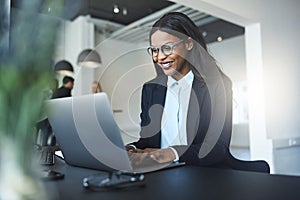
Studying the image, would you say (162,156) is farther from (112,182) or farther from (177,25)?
(177,25)

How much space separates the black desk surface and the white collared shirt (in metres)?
0.54

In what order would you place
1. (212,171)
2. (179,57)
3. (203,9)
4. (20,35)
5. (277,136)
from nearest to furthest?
1. (20,35)
2. (212,171)
3. (179,57)
4. (203,9)
5. (277,136)

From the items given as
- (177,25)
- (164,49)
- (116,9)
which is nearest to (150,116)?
(164,49)

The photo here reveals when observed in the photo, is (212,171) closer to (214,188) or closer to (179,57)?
(214,188)

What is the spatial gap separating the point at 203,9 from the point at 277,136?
172cm

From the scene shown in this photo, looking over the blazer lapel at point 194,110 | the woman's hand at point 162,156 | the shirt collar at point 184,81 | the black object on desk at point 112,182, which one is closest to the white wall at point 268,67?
the shirt collar at point 184,81

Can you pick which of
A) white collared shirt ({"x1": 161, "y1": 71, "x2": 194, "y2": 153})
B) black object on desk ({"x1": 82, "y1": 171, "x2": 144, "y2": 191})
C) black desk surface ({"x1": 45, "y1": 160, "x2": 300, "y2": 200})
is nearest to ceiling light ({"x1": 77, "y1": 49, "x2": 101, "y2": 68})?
white collared shirt ({"x1": 161, "y1": 71, "x2": 194, "y2": 153})

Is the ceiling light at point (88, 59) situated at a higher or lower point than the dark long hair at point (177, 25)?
higher

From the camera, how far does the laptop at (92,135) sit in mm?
780

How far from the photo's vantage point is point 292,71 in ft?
12.7

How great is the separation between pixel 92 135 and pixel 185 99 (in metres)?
0.71

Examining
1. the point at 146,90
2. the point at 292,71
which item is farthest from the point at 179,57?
the point at 292,71

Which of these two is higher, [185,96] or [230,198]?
[185,96]

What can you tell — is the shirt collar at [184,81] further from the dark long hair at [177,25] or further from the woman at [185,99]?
the dark long hair at [177,25]
